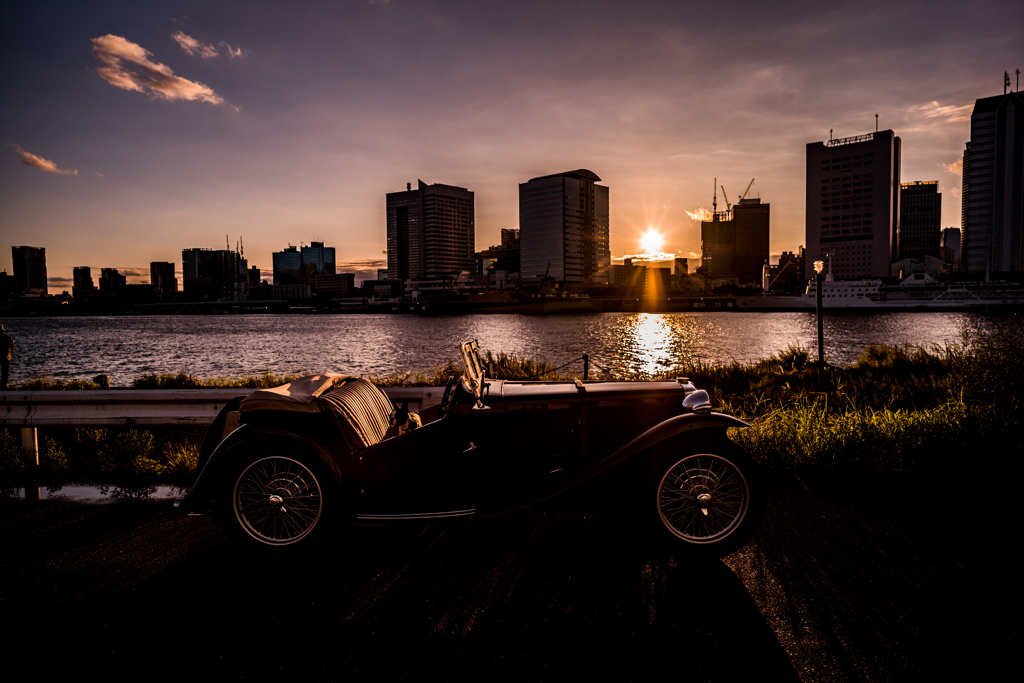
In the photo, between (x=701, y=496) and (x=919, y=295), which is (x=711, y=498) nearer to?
(x=701, y=496)

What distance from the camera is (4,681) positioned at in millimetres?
2195

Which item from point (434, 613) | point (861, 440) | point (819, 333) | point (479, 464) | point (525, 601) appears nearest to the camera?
point (434, 613)

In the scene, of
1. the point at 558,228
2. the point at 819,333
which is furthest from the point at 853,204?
the point at 819,333

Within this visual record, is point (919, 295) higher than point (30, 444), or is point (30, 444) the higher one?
point (919, 295)

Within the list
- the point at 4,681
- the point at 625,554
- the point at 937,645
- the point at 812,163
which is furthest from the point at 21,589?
the point at 812,163

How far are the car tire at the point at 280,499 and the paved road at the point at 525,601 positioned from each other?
17cm

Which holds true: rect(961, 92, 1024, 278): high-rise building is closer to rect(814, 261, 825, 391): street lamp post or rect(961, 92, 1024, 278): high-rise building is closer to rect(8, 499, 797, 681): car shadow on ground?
rect(814, 261, 825, 391): street lamp post

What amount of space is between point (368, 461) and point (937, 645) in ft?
10.6

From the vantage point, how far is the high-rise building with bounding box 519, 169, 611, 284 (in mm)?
185000

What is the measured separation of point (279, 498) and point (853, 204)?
195 metres

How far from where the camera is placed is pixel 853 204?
159 m

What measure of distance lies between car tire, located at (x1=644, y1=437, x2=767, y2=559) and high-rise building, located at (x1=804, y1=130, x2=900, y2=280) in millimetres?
174426

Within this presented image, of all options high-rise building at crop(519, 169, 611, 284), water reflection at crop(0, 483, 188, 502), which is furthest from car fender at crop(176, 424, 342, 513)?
high-rise building at crop(519, 169, 611, 284)

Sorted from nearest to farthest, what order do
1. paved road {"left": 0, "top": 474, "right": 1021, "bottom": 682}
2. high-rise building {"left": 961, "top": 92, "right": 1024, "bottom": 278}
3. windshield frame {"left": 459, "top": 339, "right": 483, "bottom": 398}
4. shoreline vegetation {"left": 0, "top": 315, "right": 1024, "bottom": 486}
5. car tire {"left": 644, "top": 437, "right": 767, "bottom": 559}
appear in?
paved road {"left": 0, "top": 474, "right": 1021, "bottom": 682}
car tire {"left": 644, "top": 437, "right": 767, "bottom": 559}
windshield frame {"left": 459, "top": 339, "right": 483, "bottom": 398}
shoreline vegetation {"left": 0, "top": 315, "right": 1024, "bottom": 486}
high-rise building {"left": 961, "top": 92, "right": 1024, "bottom": 278}
